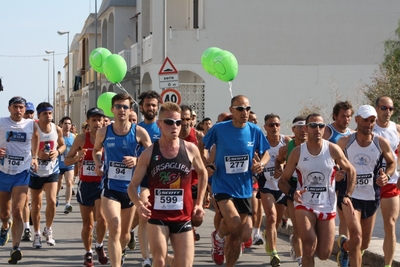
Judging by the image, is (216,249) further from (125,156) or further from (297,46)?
(297,46)

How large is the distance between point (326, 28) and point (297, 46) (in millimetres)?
1413

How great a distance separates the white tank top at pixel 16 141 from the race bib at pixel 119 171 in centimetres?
248

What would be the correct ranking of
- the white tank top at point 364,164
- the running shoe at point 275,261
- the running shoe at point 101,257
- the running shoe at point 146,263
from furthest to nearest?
the running shoe at point 275,261, the running shoe at point 101,257, the running shoe at point 146,263, the white tank top at point 364,164

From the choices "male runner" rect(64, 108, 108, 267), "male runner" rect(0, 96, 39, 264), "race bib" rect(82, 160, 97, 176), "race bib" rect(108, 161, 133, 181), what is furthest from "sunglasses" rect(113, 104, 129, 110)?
"male runner" rect(0, 96, 39, 264)

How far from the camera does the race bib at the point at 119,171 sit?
9602 mm

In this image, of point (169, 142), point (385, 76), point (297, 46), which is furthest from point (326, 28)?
point (169, 142)

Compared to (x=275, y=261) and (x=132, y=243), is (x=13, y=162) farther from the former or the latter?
(x=275, y=261)

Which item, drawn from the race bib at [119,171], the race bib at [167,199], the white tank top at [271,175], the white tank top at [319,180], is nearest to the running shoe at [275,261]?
the white tank top at [271,175]

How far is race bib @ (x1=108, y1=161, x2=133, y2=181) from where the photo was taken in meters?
9.60

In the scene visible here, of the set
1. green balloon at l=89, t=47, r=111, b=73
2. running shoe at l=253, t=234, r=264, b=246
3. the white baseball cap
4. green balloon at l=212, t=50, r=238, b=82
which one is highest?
green balloon at l=89, t=47, r=111, b=73

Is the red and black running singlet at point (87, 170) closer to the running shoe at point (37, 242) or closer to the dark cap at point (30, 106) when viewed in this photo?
the running shoe at point (37, 242)

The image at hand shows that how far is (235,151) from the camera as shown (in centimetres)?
994

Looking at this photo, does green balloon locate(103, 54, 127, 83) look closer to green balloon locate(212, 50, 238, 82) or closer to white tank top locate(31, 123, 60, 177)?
green balloon locate(212, 50, 238, 82)

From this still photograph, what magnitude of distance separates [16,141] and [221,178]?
136 inches
